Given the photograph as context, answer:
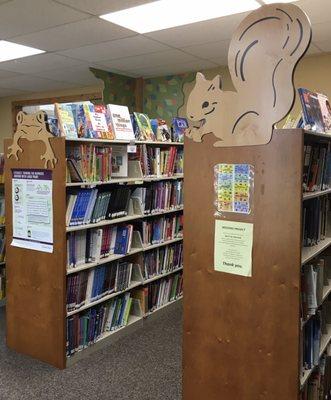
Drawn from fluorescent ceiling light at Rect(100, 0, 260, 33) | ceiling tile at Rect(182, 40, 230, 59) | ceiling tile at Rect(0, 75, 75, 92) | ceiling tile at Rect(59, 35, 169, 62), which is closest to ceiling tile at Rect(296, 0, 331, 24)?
fluorescent ceiling light at Rect(100, 0, 260, 33)

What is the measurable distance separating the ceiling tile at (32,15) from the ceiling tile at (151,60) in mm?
1405

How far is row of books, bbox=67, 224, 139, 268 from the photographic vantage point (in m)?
3.03

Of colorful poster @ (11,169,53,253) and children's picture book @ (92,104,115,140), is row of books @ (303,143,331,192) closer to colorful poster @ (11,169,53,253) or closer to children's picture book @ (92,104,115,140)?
children's picture book @ (92,104,115,140)

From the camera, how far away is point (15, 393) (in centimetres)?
267

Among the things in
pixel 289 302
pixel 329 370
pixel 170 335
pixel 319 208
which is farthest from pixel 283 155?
pixel 170 335

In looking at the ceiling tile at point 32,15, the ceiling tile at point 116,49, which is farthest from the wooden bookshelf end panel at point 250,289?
the ceiling tile at point 116,49

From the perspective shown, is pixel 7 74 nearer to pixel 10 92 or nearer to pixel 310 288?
pixel 10 92

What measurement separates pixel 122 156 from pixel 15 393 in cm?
194

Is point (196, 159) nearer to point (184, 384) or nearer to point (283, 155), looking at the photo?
point (283, 155)

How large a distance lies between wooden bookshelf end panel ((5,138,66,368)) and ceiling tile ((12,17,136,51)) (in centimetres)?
131

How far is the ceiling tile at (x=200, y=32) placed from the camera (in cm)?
360

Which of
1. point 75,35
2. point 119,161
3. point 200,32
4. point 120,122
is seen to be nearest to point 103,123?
point 120,122

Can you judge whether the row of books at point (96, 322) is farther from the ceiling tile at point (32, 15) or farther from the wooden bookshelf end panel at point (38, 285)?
the ceiling tile at point (32, 15)

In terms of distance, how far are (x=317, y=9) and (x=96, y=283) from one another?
283 cm
